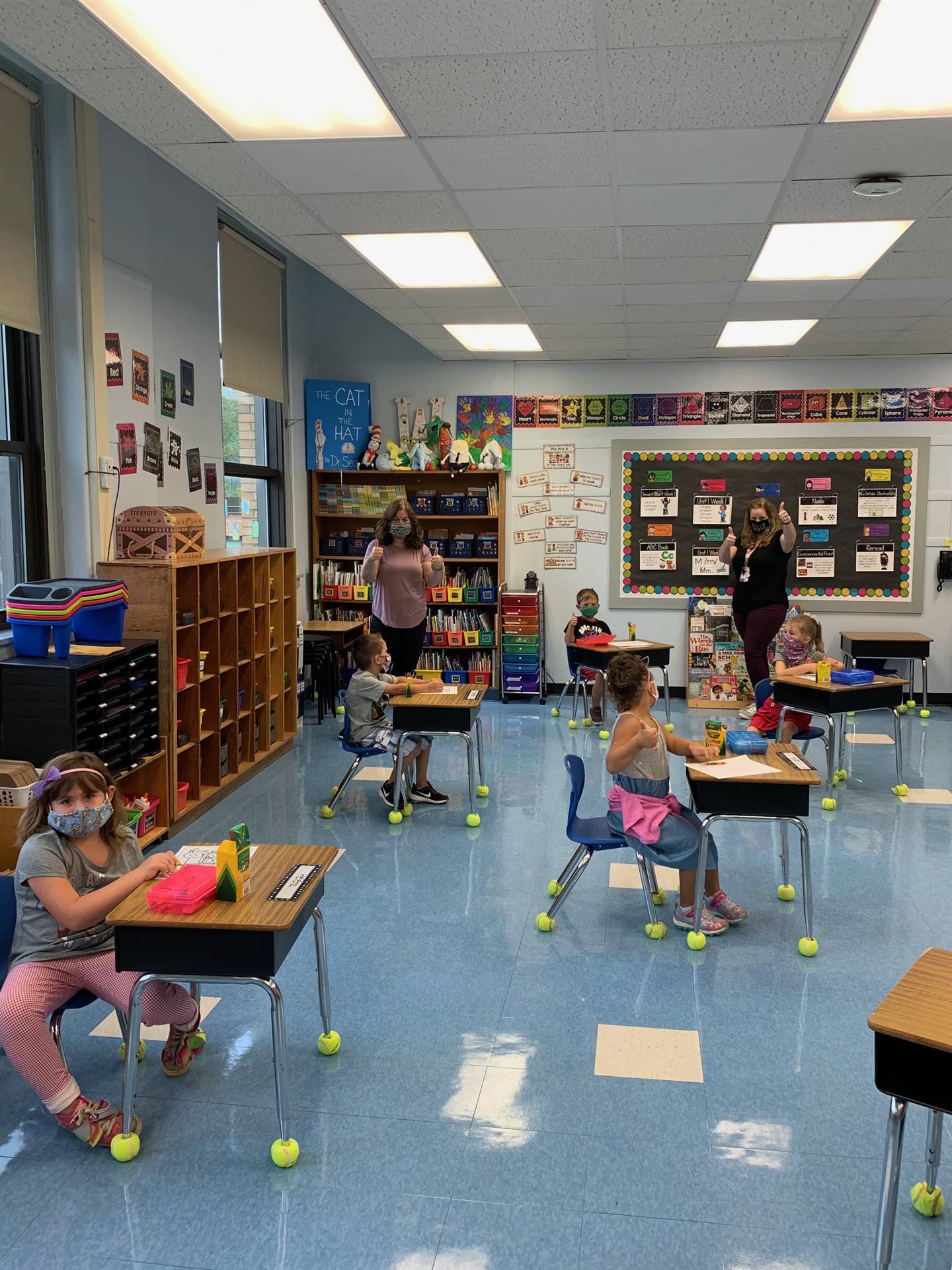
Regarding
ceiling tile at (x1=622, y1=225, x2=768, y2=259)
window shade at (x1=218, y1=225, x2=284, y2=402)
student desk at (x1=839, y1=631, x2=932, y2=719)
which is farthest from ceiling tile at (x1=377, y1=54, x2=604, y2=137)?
student desk at (x1=839, y1=631, x2=932, y2=719)

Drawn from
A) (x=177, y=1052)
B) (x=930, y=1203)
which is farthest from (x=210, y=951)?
(x=930, y=1203)

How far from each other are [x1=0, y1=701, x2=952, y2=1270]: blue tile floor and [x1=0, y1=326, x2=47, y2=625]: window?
2.29 metres

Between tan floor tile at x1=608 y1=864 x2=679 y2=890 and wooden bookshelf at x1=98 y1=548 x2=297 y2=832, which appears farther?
wooden bookshelf at x1=98 y1=548 x2=297 y2=832

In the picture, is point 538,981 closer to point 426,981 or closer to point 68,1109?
point 426,981

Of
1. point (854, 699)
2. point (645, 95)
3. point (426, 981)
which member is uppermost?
point (645, 95)

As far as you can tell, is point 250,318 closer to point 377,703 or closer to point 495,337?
point 495,337

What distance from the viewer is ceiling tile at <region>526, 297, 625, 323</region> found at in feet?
22.3

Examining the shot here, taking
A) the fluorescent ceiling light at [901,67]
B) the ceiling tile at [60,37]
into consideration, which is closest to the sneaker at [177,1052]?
the ceiling tile at [60,37]

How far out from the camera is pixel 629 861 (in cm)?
518

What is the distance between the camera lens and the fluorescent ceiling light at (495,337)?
759 cm

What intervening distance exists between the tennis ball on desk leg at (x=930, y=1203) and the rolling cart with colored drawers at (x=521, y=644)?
6834 mm

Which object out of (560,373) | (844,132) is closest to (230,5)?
(844,132)

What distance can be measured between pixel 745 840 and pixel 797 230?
10.1 ft

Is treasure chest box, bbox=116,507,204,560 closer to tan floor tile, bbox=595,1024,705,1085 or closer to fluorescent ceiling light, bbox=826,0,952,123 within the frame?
tan floor tile, bbox=595,1024,705,1085
